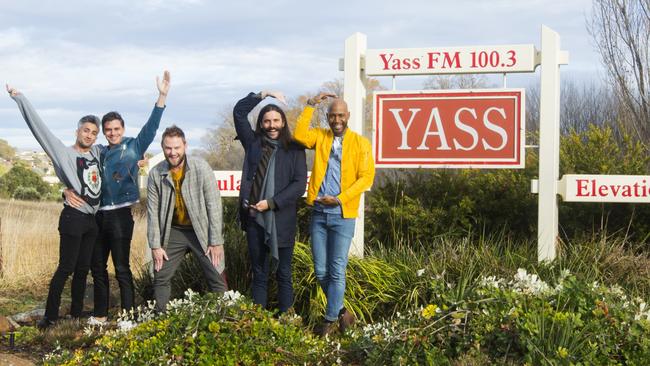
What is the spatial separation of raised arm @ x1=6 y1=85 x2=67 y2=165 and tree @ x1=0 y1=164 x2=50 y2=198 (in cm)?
2536

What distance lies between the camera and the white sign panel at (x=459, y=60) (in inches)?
313

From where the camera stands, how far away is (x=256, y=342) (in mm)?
4566

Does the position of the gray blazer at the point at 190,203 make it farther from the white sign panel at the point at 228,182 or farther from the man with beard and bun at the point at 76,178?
the white sign panel at the point at 228,182

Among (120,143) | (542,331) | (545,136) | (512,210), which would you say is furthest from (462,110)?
(542,331)

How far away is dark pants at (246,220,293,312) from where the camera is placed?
5.90 meters

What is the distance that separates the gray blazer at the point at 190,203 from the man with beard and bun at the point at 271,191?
0.78 feet

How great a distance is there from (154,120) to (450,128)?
320 cm

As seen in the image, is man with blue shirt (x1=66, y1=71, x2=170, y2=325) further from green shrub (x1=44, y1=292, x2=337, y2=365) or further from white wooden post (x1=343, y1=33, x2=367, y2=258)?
white wooden post (x1=343, y1=33, x2=367, y2=258)

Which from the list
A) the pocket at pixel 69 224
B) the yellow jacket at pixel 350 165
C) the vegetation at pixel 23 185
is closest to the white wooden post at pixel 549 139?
the yellow jacket at pixel 350 165

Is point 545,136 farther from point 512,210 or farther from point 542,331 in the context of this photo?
point 542,331

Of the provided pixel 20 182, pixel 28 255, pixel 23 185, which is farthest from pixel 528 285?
pixel 20 182

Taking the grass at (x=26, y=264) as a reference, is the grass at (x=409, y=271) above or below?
above

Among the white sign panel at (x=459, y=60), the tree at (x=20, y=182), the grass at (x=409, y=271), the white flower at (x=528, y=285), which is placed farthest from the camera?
the tree at (x=20, y=182)

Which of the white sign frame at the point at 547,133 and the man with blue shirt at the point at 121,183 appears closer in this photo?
the man with blue shirt at the point at 121,183
